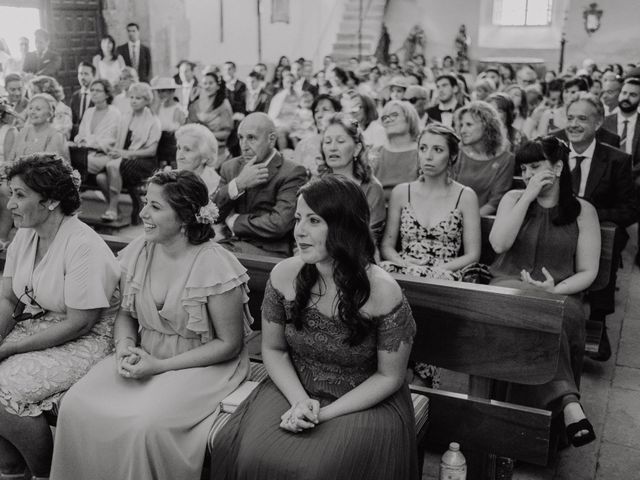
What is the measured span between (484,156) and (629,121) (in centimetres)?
206

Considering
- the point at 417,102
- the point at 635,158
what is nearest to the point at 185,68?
the point at 417,102

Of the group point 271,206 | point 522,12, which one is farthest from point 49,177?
point 522,12

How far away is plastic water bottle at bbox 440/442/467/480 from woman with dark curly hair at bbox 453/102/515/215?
2174 mm

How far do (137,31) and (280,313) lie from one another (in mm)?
10443

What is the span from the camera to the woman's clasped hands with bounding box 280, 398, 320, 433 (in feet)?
7.04

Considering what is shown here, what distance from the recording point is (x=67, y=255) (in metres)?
2.71

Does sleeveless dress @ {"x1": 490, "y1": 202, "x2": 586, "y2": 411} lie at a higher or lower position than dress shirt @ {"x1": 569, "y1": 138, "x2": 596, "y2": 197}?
lower

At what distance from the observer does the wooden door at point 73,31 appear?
11586mm

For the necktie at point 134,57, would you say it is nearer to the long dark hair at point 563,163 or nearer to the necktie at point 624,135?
the necktie at point 624,135

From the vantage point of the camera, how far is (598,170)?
4238 mm

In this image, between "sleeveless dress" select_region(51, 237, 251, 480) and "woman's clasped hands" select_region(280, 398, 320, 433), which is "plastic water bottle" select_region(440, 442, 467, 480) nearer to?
"woman's clasped hands" select_region(280, 398, 320, 433)

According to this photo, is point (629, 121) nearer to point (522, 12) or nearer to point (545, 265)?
point (545, 265)

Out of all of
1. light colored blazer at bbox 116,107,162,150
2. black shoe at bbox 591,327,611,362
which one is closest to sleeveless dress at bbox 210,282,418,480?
black shoe at bbox 591,327,611,362

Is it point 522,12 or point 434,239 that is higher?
point 522,12
